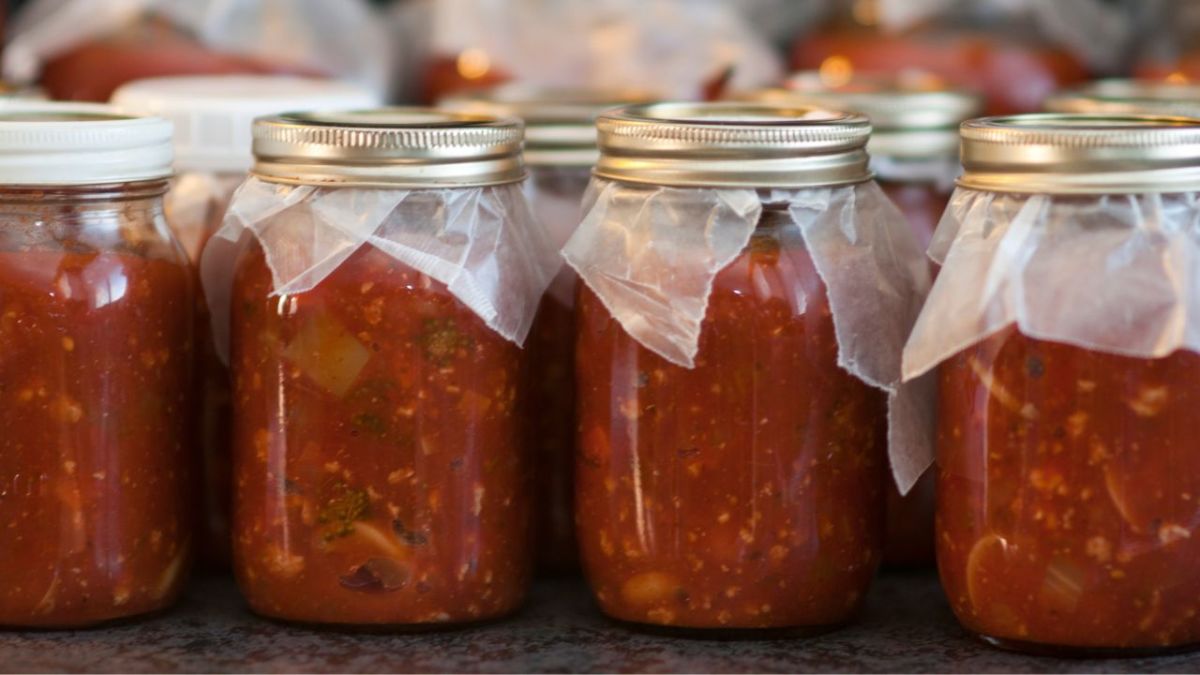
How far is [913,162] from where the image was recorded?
1161mm

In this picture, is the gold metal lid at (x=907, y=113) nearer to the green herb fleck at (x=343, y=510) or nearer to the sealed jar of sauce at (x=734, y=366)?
the sealed jar of sauce at (x=734, y=366)

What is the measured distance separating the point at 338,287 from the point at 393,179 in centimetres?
7

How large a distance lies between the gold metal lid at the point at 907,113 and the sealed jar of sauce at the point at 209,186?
35 cm

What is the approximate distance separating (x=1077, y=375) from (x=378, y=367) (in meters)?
0.40

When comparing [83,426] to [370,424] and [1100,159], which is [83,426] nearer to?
[370,424]

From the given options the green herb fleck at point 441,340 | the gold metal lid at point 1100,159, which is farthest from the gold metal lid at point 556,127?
the gold metal lid at point 1100,159

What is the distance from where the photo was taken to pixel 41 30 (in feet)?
5.20

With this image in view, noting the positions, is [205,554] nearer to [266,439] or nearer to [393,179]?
[266,439]

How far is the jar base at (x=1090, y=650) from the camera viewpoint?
Result: 0.92 metres

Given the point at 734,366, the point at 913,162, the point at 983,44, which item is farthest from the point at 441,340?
the point at 983,44

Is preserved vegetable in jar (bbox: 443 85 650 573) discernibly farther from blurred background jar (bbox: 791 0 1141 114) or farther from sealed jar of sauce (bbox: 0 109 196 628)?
blurred background jar (bbox: 791 0 1141 114)

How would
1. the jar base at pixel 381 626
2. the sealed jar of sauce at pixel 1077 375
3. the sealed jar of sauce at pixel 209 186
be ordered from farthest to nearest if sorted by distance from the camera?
the sealed jar of sauce at pixel 209 186 → the jar base at pixel 381 626 → the sealed jar of sauce at pixel 1077 375

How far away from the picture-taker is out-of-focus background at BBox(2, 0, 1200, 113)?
1586 millimetres

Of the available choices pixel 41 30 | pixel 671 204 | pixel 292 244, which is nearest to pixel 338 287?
pixel 292 244
